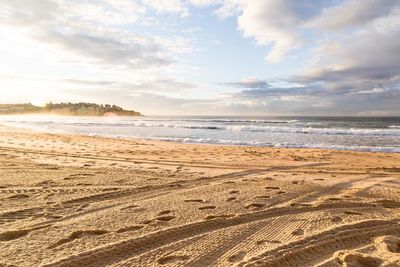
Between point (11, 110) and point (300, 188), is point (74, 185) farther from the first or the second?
point (11, 110)

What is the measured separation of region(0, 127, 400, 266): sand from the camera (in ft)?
10.1

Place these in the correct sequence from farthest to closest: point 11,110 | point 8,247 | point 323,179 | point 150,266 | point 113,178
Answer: point 11,110 → point 323,179 → point 113,178 → point 8,247 → point 150,266

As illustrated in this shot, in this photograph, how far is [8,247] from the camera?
10.3ft

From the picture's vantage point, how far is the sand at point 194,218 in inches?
121

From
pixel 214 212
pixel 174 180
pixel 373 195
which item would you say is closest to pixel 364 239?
pixel 214 212

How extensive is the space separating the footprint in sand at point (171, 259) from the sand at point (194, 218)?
1cm

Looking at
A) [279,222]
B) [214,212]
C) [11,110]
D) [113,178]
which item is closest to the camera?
[279,222]

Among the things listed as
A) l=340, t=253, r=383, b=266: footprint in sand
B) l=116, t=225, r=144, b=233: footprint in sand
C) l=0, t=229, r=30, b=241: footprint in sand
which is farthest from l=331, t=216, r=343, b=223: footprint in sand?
l=0, t=229, r=30, b=241: footprint in sand

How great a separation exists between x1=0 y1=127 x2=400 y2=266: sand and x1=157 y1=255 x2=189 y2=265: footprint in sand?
0.01m

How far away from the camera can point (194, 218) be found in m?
4.13

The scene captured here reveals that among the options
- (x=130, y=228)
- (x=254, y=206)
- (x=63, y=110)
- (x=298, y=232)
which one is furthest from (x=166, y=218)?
(x=63, y=110)

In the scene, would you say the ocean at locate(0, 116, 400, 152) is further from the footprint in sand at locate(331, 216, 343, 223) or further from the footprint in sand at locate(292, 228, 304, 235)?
the footprint in sand at locate(292, 228, 304, 235)

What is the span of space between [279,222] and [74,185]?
4.00 metres

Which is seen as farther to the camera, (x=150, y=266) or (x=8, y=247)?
(x=8, y=247)
